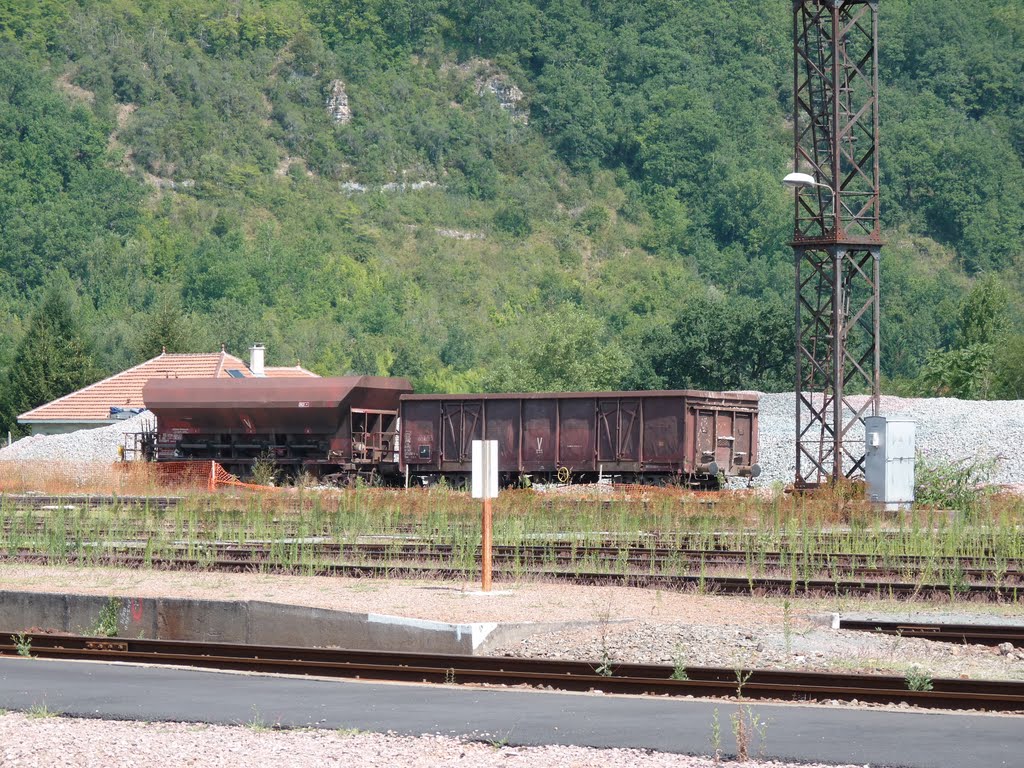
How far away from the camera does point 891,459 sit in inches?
1143

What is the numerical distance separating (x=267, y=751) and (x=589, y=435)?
2663 cm

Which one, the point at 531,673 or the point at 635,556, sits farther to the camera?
the point at 635,556

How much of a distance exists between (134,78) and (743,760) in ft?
493

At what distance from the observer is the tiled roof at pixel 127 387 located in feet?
203

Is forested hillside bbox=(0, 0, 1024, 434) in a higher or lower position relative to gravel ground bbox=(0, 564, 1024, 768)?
higher

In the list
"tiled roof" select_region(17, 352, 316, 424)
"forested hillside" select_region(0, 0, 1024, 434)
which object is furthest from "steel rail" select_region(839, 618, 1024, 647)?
"forested hillside" select_region(0, 0, 1024, 434)

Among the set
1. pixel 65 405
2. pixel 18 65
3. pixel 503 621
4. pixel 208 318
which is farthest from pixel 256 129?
pixel 503 621

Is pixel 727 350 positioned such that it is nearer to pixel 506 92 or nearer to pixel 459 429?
pixel 459 429

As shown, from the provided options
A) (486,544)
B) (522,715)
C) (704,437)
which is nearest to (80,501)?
(704,437)

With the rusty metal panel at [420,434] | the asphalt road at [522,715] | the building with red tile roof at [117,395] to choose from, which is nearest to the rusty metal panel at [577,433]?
the rusty metal panel at [420,434]

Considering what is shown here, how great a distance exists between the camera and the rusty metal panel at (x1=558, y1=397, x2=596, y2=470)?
36.6 meters

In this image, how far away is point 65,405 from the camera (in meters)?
63.7

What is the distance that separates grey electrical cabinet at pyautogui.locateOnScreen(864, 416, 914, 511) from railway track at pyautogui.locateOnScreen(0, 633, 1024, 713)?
55.5 feet

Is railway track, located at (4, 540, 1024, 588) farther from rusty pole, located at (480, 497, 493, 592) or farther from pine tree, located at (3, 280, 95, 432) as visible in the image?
pine tree, located at (3, 280, 95, 432)
